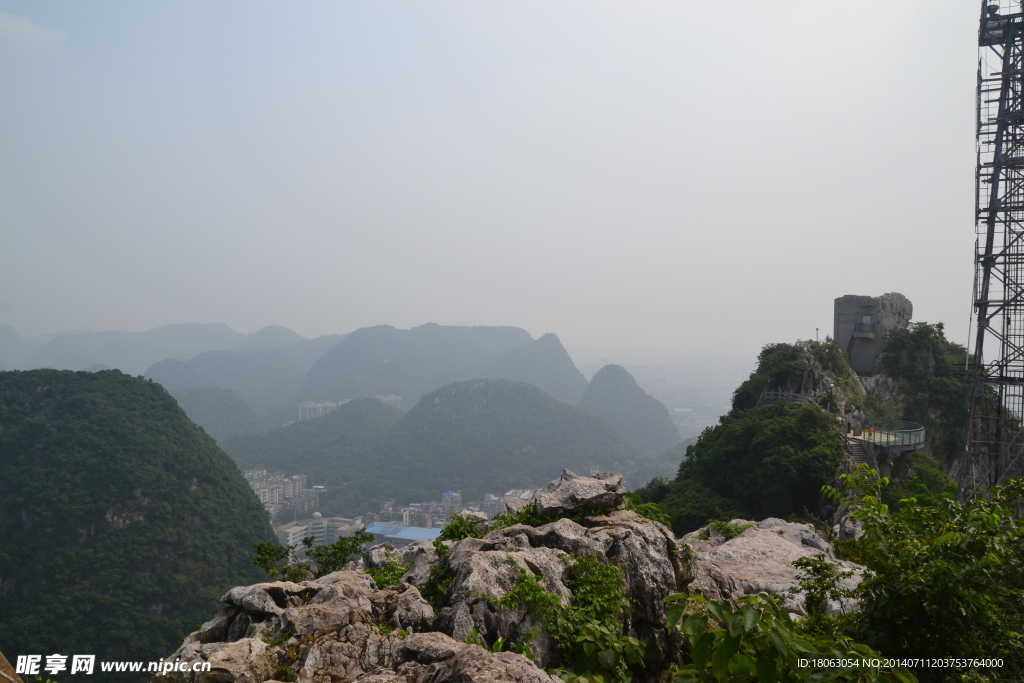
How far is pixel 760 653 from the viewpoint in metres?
2.24

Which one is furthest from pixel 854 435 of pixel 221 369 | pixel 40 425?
pixel 221 369

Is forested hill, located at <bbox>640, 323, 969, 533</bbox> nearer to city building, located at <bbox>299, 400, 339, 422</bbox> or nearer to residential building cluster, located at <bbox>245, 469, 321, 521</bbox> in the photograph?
residential building cluster, located at <bbox>245, 469, 321, 521</bbox>

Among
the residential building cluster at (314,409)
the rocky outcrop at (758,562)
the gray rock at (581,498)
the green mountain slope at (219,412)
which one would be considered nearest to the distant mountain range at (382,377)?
the green mountain slope at (219,412)

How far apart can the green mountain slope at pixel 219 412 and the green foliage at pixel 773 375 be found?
109 meters

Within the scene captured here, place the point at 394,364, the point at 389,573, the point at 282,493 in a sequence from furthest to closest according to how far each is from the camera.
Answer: the point at 394,364 → the point at 282,493 → the point at 389,573

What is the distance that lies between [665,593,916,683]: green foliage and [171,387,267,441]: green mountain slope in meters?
123

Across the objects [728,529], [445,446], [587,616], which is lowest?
[445,446]

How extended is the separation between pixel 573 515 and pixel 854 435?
17139 mm

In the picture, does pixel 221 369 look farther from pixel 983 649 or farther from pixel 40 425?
pixel 983 649

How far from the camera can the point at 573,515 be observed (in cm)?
586

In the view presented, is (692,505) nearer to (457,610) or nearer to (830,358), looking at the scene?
(830,358)

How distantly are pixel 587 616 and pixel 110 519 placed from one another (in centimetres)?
3884

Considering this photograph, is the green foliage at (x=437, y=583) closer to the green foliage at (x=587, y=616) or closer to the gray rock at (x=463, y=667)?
the green foliage at (x=587, y=616)

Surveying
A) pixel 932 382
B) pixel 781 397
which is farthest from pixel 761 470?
pixel 932 382
